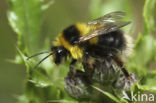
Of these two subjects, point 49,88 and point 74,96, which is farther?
point 49,88

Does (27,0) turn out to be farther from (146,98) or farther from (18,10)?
(146,98)

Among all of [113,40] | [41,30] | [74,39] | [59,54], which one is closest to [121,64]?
[113,40]

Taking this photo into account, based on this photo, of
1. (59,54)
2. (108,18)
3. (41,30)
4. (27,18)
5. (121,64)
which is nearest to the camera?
(121,64)

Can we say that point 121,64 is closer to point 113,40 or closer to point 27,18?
point 113,40

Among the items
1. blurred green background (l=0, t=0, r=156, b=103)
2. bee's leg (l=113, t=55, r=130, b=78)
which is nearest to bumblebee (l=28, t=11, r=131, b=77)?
bee's leg (l=113, t=55, r=130, b=78)

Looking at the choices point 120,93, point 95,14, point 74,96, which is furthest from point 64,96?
point 95,14

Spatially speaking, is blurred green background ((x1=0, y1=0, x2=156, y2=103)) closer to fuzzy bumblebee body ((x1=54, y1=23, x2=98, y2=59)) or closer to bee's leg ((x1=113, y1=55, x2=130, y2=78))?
fuzzy bumblebee body ((x1=54, y1=23, x2=98, y2=59))
